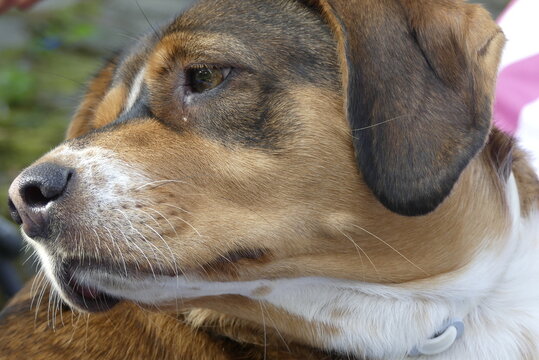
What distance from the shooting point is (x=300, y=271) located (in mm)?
2664

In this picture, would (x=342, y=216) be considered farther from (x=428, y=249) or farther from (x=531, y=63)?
(x=531, y=63)

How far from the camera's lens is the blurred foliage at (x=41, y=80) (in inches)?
237

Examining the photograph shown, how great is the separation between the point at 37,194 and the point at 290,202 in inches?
29.0

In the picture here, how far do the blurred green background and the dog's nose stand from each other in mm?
2882

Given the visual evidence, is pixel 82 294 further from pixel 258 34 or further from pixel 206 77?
pixel 258 34

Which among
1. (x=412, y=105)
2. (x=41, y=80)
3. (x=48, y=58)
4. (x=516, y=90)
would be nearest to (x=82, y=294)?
(x=412, y=105)

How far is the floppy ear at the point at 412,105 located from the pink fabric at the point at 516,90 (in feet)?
6.11

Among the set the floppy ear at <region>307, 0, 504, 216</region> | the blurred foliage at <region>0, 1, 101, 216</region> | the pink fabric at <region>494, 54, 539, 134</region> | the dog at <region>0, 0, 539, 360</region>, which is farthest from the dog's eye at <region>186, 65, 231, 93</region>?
the blurred foliage at <region>0, 1, 101, 216</region>

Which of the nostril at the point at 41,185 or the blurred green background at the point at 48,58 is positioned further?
the blurred green background at the point at 48,58

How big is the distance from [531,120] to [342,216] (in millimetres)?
1945

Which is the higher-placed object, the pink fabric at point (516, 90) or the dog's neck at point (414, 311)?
the dog's neck at point (414, 311)

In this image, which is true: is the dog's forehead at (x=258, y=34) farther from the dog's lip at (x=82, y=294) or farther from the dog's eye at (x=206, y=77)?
the dog's lip at (x=82, y=294)

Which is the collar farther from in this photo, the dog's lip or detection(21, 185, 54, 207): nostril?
detection(21, 185, 54, 207): nostril

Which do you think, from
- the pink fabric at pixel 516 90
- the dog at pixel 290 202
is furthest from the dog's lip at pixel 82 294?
the pink fabric at pixel 516 90
